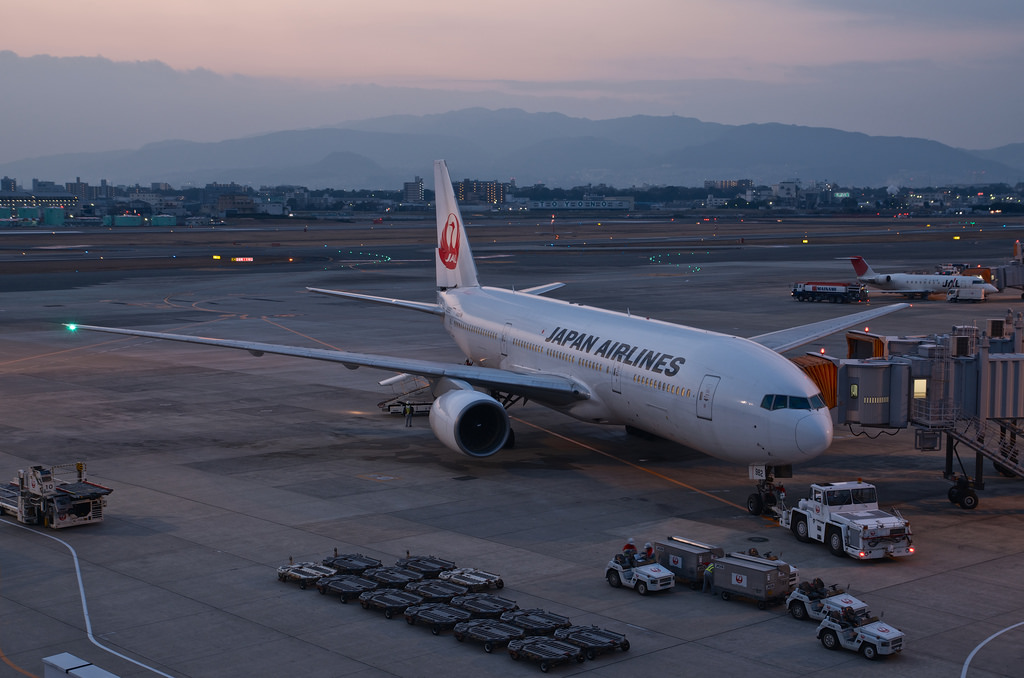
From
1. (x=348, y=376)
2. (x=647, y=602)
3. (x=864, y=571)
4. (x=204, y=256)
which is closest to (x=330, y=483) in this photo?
(x=647, y=602)

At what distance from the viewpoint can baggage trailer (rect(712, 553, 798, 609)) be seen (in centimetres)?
2167

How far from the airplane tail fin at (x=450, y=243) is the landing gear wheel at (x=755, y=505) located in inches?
822

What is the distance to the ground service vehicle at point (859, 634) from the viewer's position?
18969 millimetres

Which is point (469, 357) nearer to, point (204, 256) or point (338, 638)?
point (338, 638)

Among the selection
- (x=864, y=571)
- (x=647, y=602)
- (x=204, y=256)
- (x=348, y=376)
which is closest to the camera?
(x=647, y=602)

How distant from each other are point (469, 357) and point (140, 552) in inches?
827

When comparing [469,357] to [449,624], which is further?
[469,357]

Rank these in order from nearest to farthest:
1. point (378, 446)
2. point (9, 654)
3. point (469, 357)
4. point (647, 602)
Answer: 1. point (9, 654)
2. point (647, 602)
3. point (378, 446)
4. point (469, 357)

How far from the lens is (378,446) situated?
36969mm

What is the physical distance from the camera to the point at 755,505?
92.6 feet

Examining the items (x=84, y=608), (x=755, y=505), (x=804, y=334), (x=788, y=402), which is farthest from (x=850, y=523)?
(x=804, y=334)

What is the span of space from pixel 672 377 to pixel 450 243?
773 inches

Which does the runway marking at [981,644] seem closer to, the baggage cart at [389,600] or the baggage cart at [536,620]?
the baggage cart at [536,620]

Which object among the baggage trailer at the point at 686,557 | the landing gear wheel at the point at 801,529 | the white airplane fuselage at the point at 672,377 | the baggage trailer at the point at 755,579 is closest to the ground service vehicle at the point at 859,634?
the baggage trailer at the point at 755,579
